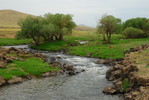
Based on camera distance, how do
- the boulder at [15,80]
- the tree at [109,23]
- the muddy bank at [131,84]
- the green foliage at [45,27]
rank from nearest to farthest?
the muddy bank at [131,84]
the boulder at [15,80]
the green foliage at [45,27]
the tree at [109,23]

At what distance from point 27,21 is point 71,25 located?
88.5 ft

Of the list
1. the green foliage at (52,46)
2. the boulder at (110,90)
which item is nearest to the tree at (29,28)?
the green foliage at (52,46)

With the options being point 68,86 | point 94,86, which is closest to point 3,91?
point 68,86

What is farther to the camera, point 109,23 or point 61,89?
point 109,23

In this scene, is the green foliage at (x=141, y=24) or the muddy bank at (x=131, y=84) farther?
the green foliage at (x=141, y=24)

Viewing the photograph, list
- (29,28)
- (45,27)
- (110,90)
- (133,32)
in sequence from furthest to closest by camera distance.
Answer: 1. (133,32)
2. (45,27)
3. (29,28)
4. (110,90)

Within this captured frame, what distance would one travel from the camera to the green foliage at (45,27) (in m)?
84.8

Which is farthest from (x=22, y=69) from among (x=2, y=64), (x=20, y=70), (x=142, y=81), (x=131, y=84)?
(x=142, y=81)

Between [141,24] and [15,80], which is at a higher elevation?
[141,24]

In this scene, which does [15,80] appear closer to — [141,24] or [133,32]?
[133,32]

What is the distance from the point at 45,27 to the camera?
8606cm

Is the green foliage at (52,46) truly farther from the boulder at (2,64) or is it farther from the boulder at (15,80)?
the boulder at (15,80)

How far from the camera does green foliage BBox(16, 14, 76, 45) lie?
8481 centimetres

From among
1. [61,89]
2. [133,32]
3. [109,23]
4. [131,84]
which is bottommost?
[61,89]
